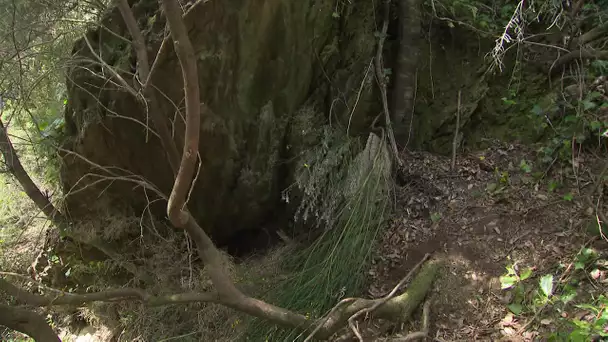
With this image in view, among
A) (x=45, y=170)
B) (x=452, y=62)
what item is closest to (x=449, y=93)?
(x=452, y=62)

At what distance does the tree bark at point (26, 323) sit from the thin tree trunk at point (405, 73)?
3498 mm

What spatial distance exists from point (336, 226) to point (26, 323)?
241 centimetres

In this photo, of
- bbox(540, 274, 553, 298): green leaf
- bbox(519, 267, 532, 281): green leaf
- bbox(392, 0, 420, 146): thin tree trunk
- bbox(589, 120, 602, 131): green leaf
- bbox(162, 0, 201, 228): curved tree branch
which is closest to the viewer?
bbox(162, 0, 201, 228): curved tree branch

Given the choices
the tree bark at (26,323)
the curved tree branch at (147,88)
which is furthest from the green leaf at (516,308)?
the tree bark at (26,323)

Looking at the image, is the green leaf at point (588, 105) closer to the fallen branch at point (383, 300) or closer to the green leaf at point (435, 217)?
the green leaf at point (435, 217)

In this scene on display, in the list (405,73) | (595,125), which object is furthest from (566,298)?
(405,73)

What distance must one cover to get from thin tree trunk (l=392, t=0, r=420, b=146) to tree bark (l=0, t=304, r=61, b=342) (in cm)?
350

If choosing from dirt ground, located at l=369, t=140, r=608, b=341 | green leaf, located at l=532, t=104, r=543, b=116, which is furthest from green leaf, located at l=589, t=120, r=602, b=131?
green leaf, located at l=532, t=104, r=543, b=116

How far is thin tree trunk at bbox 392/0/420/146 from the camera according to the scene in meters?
4.48

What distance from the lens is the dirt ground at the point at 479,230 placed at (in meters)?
2.96

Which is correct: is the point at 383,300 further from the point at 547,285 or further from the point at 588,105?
the point at 588,105

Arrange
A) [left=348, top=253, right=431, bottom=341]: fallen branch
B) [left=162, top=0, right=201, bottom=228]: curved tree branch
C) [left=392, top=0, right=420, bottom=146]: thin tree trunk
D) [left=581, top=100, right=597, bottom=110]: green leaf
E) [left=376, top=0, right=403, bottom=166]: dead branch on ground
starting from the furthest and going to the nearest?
[left=392, top=0, right=420, bottom=146]: thin tree trunk < [left=376, top=0, right=403, bottom=166]: dead branch on ground < [left=581, top=100, right=597, bottom=110]: green leaf < [left=348, top=253, right=431, bottom=341]: fallen branch < [left=162, top=0, right=201, bottom=228]: curved tree branch

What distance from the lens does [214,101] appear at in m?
4.07

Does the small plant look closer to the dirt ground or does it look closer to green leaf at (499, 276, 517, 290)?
the dirt ground
